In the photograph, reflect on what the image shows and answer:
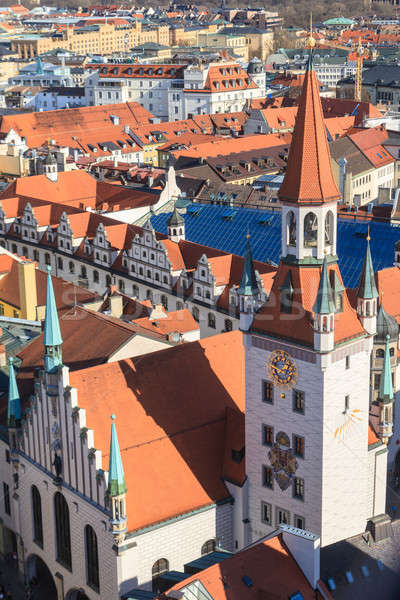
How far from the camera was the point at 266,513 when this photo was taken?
188ft

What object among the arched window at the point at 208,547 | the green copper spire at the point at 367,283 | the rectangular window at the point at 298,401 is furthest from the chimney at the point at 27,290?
the green copper spire at the point at 367,283

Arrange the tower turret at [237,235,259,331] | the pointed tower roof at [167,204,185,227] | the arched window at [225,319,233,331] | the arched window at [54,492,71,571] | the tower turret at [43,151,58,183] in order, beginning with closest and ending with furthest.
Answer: the tower turret at [237,235,259,331] < the arched window at [54,492,71,571] < the arched window at [225,319,233,331] < the pointed tower roof at [167,204,185,227] < the tower turret at [43,151,58,183]

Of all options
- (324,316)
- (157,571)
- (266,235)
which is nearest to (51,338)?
(157,571)

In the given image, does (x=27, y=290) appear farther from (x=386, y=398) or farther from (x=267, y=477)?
(x=386, y=398)

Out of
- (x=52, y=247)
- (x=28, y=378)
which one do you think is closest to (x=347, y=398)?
(x=28, y=378)

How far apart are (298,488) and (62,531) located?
1435 centimetres

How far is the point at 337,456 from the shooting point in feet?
175

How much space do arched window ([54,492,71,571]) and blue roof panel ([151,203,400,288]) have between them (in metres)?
38.4

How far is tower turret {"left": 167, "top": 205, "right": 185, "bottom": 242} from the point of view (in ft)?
335

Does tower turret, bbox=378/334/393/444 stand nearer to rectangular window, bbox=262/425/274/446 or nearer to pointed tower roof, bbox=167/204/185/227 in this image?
rectangular window, bbox=262/425/274/446

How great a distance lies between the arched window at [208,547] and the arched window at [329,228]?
18085mm

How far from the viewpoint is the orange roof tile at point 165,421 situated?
56.3m

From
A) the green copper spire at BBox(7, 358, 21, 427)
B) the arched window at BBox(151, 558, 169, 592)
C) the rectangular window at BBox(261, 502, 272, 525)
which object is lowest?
the arched window at BBox(151, 558, 169, 592)

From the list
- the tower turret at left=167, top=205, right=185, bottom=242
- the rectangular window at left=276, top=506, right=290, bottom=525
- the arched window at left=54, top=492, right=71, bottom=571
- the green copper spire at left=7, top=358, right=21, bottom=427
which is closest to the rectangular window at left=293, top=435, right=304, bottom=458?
the rectangular window at left=276, top=506, right=290, bottom=525
